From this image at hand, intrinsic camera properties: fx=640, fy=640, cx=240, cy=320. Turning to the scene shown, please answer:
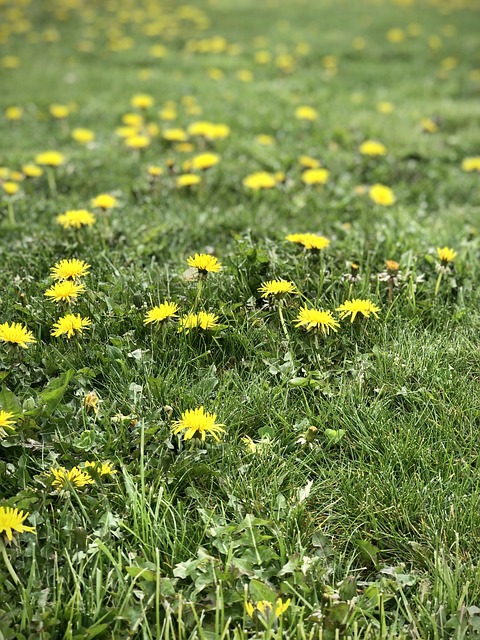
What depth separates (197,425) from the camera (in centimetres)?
191

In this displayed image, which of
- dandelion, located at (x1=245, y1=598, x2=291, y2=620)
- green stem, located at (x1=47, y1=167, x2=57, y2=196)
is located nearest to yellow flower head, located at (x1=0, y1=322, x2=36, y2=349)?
dandelion, located at (x1=245, y1=598, x2=291, y2=620)

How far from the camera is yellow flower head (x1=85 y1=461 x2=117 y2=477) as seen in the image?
185 centimetres

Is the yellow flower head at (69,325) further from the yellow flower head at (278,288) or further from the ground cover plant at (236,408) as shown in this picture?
the yellow flower head at (278,288)

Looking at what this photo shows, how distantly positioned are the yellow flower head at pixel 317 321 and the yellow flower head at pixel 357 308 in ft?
0.27

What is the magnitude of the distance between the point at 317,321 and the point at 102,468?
909 mm

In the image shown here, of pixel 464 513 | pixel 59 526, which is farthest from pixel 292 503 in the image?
pixel 59 526

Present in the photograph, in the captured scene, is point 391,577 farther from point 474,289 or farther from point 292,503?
point 474,289

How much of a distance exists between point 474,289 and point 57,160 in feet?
8.30

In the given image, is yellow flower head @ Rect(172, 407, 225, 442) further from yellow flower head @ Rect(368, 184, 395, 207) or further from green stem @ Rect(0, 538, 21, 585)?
yellow flower head @ Rect(368, 184, 395, 207)

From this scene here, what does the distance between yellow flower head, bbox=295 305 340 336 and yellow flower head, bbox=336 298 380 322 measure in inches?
3.2

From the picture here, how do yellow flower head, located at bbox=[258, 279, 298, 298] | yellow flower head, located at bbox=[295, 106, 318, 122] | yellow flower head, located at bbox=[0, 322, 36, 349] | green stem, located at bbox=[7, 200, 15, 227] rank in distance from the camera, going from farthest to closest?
1. yellow flower head, located at bbox=[295, 106, 318, 122]
2. green stem, located at bbox=[7, 200, 15, 227]
3. yellow flower head, located at bbox=[258, 279, 298, 298]
4. yellow flower head, located at bbox=[0, 322, 36, 349]

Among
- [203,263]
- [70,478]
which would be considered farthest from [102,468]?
[203,263]

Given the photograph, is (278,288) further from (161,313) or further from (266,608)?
(266,608)

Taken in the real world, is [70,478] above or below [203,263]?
below
